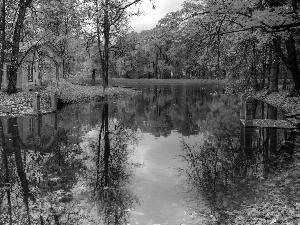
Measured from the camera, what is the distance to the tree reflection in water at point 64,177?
645 centimetres

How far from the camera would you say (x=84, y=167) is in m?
9.74

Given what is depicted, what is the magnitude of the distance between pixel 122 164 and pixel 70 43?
141 ft

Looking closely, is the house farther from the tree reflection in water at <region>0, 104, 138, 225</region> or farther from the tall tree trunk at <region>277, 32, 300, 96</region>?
the tree reflection in water at <region>0, 104, 138, 225</region>

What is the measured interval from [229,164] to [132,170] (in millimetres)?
2755

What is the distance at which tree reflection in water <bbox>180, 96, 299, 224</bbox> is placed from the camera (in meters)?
7.02

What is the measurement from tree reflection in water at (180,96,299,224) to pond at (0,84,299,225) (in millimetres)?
19

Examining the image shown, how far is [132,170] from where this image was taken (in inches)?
380

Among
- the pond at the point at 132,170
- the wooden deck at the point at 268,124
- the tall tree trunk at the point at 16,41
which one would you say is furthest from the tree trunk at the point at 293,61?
the tall tree trunk at the point at 16,41

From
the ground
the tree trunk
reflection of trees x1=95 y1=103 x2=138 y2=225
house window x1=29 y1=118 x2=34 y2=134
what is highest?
the tree trunk

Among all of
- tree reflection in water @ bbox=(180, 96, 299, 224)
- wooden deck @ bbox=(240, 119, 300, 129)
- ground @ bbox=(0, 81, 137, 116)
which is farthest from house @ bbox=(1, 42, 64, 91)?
tree reflection in water @ bbox=(180, 96, 299, 224)

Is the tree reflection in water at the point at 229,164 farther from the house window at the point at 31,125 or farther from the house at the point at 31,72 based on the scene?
the house at the point at 31,72

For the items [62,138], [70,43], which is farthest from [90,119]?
[70,43]

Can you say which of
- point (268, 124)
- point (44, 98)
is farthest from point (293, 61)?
point (44, 98)

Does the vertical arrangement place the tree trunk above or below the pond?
above
